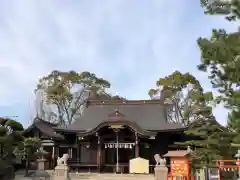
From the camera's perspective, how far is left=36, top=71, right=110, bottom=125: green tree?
37469 millimetres

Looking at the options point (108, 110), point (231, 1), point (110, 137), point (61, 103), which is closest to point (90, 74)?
point (61, 103)

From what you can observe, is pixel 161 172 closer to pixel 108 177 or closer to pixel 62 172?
Result: pixel 62 172

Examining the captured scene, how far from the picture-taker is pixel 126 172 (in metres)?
23.6

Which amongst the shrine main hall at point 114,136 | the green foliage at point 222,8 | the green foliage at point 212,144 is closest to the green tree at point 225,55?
the green foliage at point 222,8

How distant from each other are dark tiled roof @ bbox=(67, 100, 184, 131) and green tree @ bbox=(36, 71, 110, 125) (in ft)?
25.3

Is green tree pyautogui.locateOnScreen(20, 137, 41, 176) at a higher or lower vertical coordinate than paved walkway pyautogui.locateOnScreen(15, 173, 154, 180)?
higher

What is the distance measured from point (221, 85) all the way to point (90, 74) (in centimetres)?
2928

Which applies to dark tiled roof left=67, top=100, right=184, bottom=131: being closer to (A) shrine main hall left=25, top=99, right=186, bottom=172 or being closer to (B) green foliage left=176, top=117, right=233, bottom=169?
(A) shrine main hall left=25, top=99, right=186, bottom=172

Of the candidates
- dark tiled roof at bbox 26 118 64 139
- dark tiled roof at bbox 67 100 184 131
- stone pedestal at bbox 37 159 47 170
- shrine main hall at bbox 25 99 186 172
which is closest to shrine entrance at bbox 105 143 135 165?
shrine main hall at bbox 25 99 186 172

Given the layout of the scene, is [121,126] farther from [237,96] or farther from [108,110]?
[237,96]

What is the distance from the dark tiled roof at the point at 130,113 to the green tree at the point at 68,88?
25.3 ft

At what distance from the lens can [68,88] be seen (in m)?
38.1

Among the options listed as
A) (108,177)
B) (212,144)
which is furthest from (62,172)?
(212,144)

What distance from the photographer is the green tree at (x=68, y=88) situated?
123ft
